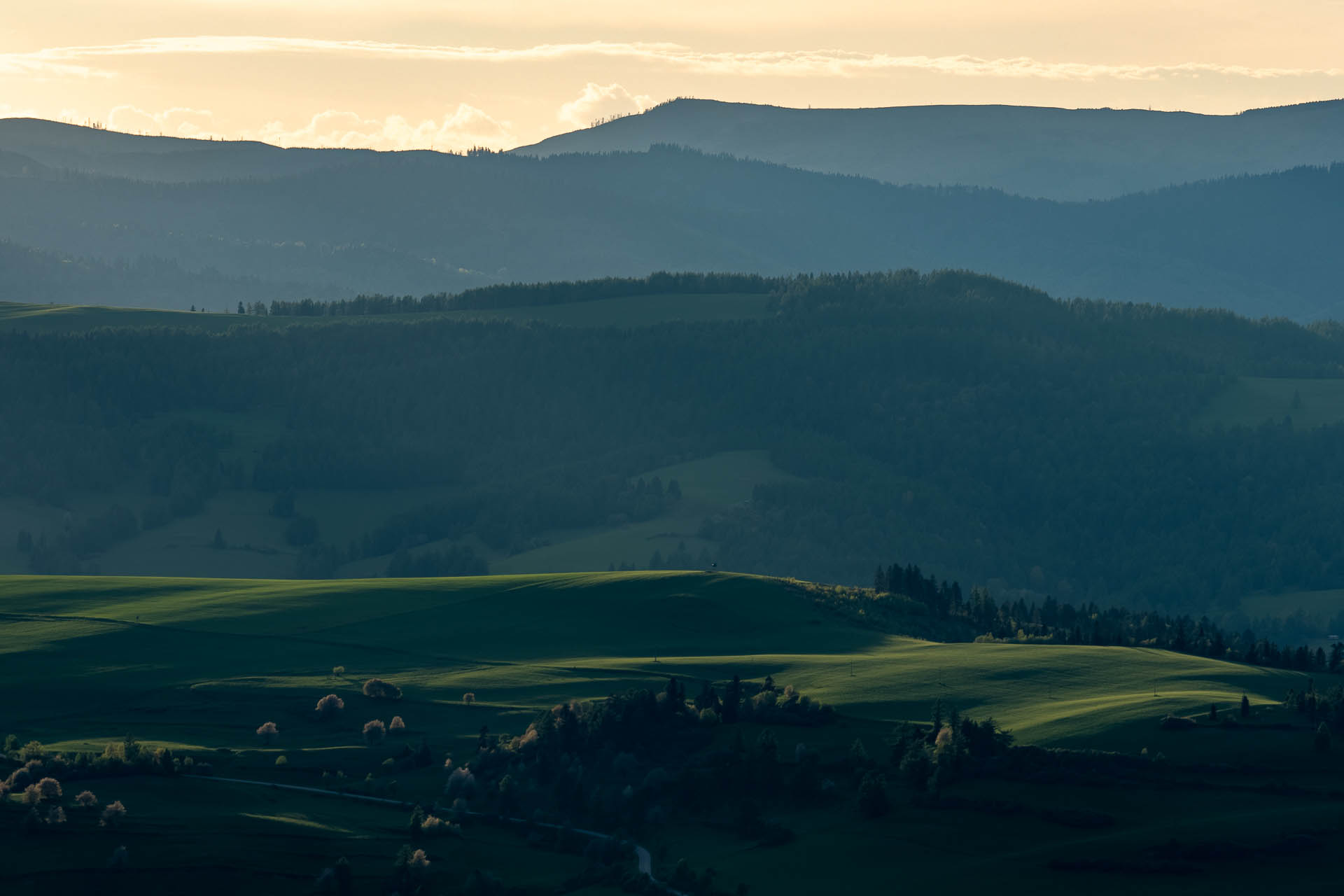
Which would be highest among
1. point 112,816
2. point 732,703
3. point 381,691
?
point 732,703

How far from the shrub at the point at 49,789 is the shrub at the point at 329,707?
94.3 feet

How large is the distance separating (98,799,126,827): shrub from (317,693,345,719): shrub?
95.8 feet

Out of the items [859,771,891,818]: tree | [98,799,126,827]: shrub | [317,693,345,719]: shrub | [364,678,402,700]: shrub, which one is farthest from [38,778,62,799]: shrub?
[859,771,891,818]: tree

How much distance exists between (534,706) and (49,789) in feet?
119

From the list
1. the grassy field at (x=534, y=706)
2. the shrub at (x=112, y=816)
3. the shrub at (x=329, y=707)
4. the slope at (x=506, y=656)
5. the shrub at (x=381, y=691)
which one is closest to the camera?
the grassy field at (x=534, y=706)

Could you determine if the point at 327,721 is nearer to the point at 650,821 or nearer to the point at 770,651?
the point at 650,821

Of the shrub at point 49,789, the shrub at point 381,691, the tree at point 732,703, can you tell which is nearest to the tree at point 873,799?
the tree at point 732,703

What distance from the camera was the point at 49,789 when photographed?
8744 centimetres

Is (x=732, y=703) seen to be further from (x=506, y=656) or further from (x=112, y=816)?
(x=112, y=816)

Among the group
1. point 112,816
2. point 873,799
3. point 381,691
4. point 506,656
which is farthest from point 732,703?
point 112,816

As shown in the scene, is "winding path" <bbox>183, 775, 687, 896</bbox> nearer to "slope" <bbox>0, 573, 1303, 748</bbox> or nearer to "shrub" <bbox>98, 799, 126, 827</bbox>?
"shrub" <bbox>98, 799, 126, 827</bbox>

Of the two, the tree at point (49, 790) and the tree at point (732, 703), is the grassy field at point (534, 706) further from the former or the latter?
the tree at point (732, 703)

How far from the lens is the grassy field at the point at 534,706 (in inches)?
3339

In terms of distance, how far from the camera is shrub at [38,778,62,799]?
286ft
